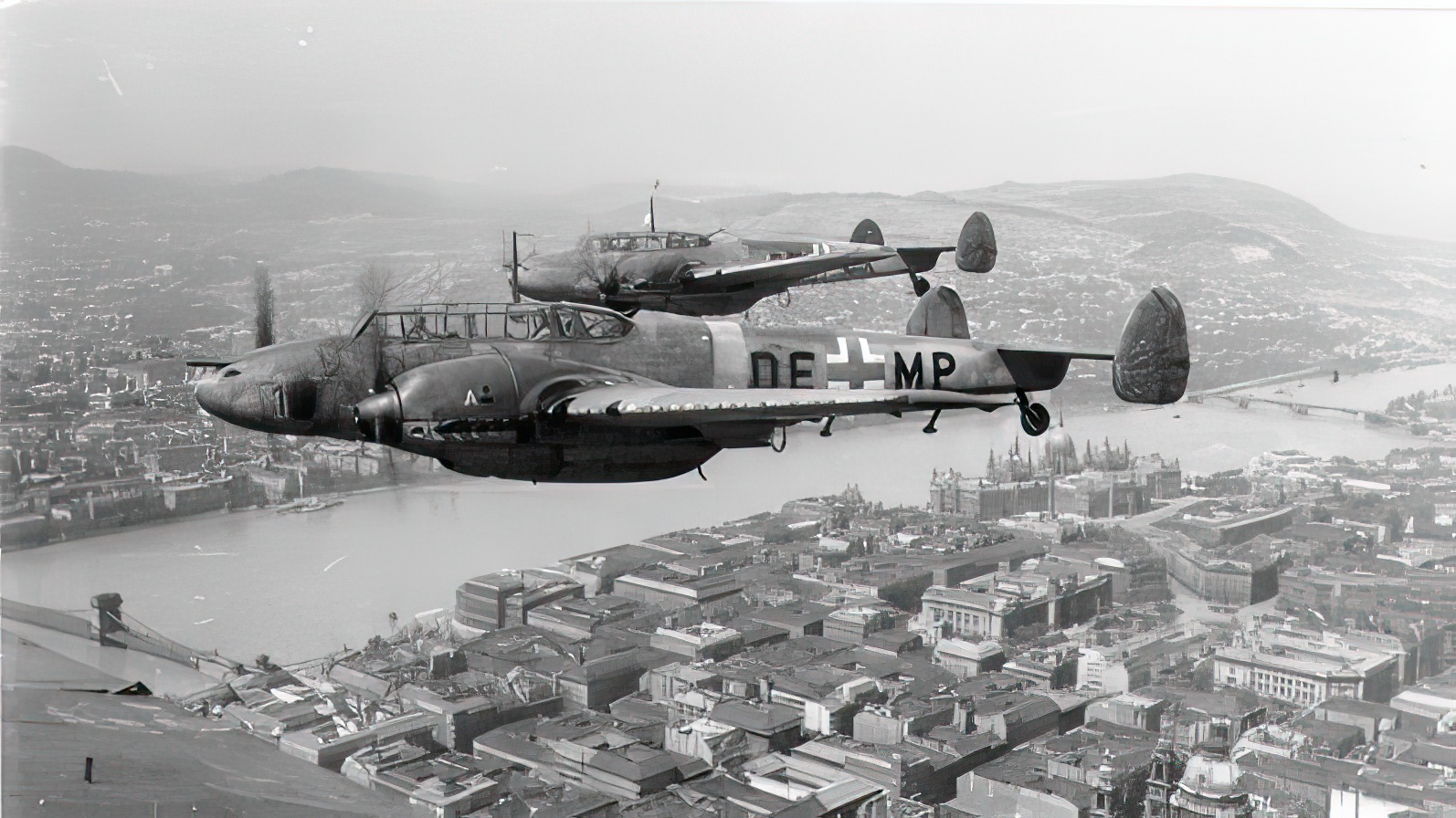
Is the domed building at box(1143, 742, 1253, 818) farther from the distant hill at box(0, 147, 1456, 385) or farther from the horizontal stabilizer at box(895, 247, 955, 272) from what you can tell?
the horizontal stabilizer at box(895, 247, 955, 272)

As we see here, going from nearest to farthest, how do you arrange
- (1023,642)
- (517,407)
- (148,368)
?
(517,407)
(148,368)
(1023,642)

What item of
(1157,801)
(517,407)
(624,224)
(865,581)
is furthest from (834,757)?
(624,224)

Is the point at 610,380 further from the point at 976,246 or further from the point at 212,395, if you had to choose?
the point at 976,246

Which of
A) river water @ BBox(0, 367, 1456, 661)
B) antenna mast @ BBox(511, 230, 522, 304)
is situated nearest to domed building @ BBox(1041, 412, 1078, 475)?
river water @ BBox(0, 367, 1456, 661)

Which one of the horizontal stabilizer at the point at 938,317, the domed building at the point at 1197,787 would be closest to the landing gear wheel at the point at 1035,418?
the horizontal stabilizer at the point at 938,317

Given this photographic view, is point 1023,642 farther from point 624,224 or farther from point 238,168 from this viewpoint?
point 238,168
